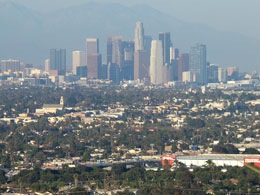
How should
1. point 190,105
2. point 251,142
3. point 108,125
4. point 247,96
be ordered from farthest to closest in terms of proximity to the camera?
point 247,96 < point 190,105 < point 108,125 < point 251,142

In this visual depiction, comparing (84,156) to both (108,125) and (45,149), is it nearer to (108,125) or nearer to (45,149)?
(45,149)

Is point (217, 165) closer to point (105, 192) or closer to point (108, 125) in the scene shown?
point (105, 192)

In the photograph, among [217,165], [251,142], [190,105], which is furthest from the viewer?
[190,105]

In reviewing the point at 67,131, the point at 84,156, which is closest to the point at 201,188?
the point at 84,156

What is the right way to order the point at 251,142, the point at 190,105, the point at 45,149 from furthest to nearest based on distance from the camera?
the point at 190,105 < the point at 251,142 < the point at 45,149

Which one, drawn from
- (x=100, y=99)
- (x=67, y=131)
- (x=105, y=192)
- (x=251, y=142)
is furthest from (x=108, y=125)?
(x=105, y=192)

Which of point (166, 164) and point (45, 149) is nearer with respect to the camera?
point (166, 164)

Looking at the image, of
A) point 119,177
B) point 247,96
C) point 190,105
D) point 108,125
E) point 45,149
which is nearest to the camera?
point 119,177

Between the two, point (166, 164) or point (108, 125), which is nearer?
point (166, 164)
